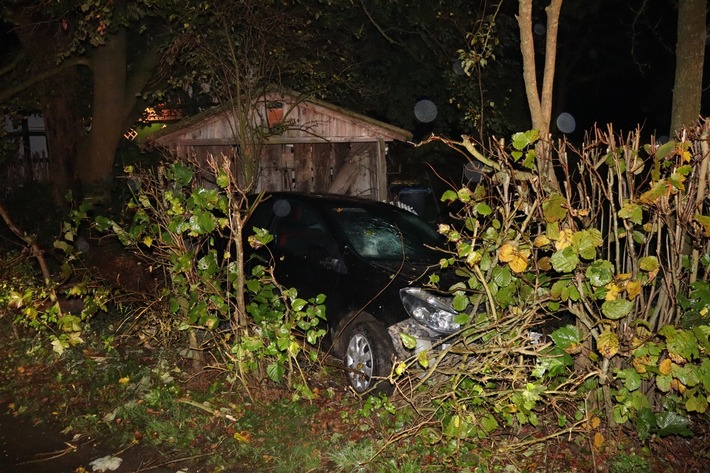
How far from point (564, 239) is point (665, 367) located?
97cm

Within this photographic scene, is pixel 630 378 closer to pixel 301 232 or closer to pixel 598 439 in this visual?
pixel 598 439

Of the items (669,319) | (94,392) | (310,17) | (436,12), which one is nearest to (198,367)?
(94,392)

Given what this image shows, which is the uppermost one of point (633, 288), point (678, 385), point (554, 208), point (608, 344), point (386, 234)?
point (554, 208)

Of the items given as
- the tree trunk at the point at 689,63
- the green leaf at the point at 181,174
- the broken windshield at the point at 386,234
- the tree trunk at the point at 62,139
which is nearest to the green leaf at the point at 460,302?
the broken windshield at the point at 386,234

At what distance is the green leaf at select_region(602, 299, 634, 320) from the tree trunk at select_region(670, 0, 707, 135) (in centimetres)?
320

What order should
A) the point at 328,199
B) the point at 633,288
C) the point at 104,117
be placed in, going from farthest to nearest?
the point at 104,117 → the point at 328,199 → the point at 633,288

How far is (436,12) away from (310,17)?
2600mm

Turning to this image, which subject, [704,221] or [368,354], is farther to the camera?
[368,354]

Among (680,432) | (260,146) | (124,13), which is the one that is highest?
(124,13)

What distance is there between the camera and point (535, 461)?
187 inches

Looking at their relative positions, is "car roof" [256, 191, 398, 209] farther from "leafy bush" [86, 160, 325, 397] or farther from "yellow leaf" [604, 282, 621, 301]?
"yellow leaf" [604, 282, 621, 301]

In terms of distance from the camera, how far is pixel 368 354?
6.11 metres

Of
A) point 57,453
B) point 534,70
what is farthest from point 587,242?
point 57,453

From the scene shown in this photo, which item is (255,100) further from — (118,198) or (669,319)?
(669,319)
